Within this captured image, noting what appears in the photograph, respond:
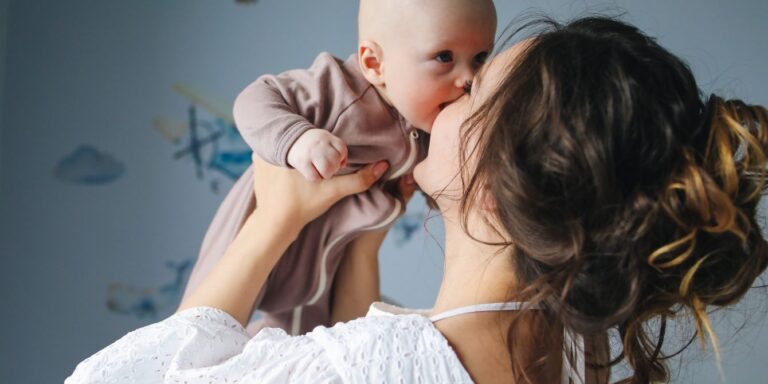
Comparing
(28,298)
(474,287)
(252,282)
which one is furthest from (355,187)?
(28,298)

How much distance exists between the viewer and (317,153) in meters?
1.07

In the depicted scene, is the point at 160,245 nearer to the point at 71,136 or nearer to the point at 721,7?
the point at 71,136

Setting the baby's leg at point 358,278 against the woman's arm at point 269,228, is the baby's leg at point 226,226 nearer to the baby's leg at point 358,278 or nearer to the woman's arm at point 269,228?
the woman's arm at point 269,228

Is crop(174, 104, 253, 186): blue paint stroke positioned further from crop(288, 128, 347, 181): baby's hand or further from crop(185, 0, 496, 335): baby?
crop(288, 128, 347, 181): baby's hand

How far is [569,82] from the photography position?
0.77 meters

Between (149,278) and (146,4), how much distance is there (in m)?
0.75

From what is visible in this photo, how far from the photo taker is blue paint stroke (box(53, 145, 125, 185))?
6.67 ft

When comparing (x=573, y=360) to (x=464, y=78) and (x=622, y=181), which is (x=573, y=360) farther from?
(x=464, y=78)

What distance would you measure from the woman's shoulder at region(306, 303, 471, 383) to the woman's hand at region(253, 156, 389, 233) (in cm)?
38

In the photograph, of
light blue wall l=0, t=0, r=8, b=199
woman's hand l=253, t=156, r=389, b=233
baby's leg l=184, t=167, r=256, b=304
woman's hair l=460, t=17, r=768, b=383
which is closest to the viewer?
woman's hair l=460, t=17, r=768, b=383

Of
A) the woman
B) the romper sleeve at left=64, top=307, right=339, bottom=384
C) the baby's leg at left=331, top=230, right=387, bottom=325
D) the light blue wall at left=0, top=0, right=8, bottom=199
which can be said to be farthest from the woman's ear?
the light blue wall at left=0, top=0, right=8, bottom=199

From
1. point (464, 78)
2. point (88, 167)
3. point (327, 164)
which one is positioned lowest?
point (88, 167)

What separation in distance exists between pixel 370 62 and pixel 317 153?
0.20 metres

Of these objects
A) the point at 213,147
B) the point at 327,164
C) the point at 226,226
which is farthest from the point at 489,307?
the point at 213,147
